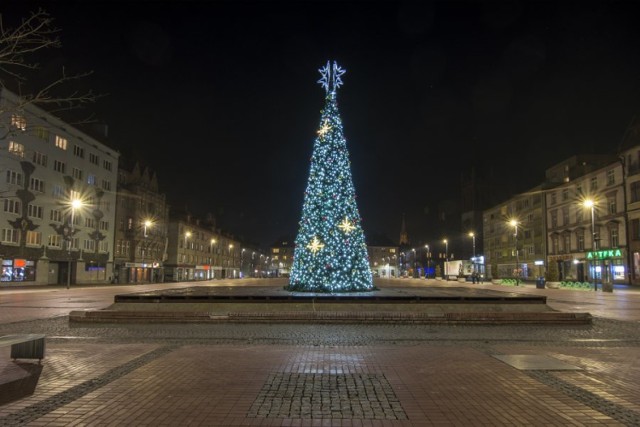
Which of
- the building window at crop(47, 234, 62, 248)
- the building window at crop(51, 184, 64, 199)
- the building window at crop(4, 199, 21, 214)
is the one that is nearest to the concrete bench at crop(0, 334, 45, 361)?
the building window at crop(4, 199, 21, 214)

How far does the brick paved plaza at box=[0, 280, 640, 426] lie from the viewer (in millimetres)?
6434

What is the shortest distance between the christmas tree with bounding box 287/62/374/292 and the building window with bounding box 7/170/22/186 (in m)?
33.8

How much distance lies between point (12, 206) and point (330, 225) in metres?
37.1

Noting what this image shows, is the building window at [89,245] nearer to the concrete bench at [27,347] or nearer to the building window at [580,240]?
the concrete bench at [27,347]

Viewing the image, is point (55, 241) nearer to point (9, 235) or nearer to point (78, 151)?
point (9, 235)

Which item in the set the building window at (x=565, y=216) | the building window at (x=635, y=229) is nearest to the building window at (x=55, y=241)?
the building window at (x=635, y=229)

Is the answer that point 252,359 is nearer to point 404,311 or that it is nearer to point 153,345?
point 153,345

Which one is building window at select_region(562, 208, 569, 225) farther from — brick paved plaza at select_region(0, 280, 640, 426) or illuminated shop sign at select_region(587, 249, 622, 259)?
brick paved plaza at select_region(0, 280, 640, 426)

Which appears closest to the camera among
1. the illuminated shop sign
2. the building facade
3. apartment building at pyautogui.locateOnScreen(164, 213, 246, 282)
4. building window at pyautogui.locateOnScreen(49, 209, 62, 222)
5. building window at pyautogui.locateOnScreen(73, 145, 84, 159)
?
the illuminated shop sign

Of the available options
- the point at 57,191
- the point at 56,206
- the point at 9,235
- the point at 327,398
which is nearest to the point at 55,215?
the point at 56,206

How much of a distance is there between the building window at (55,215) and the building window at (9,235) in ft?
19.3

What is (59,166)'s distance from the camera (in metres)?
56.9

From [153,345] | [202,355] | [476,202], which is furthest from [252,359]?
[476,202]

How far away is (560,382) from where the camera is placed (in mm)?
8312
